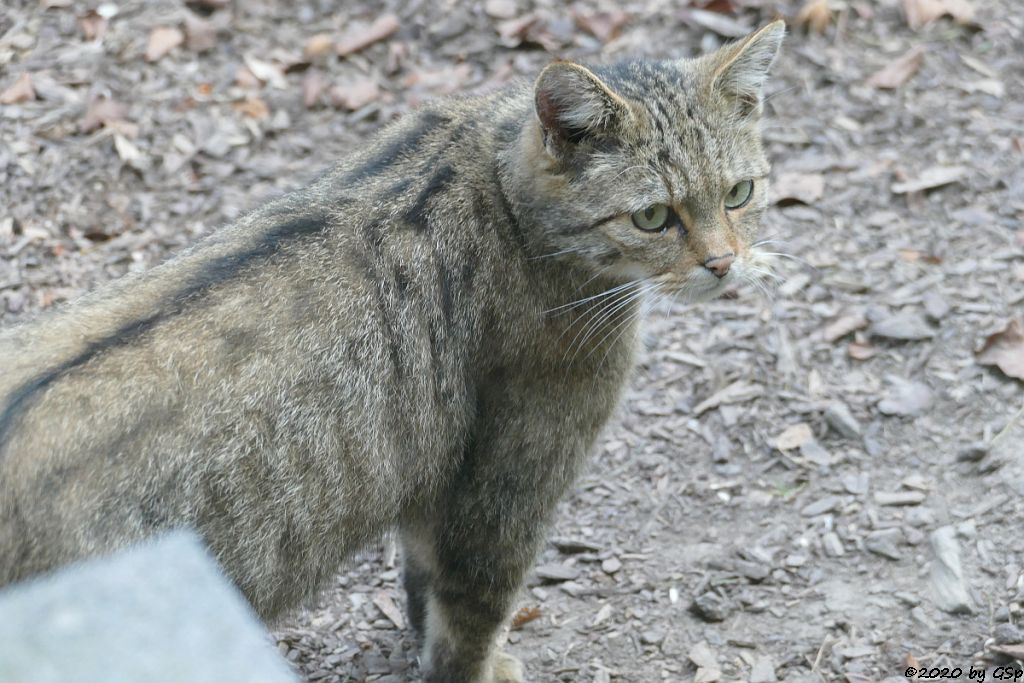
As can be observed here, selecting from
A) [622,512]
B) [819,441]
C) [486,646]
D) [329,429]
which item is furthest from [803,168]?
[329,429]

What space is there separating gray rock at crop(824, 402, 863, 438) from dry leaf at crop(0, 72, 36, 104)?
17.3 ft

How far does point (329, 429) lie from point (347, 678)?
1861 mm

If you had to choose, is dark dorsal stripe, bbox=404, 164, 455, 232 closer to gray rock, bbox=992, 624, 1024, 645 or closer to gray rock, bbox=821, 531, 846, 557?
gray rock, bbox=821, 531, 846, 557

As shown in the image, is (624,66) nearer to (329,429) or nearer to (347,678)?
(329,429)

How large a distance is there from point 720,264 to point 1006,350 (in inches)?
97.7

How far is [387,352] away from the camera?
427 cm

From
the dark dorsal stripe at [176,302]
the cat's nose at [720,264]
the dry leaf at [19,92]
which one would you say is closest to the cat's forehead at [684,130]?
the cat's nose at [720,264]

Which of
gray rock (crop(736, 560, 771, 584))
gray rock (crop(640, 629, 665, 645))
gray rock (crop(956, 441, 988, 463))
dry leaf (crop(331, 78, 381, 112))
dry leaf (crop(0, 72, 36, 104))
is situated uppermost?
dry leaf (crop(0, 72, 36, 104))

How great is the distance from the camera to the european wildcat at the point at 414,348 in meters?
3.63

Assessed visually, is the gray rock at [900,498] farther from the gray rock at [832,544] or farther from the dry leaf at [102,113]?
the dry leaf at [102,113]

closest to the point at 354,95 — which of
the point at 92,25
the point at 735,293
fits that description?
the point at 92,25

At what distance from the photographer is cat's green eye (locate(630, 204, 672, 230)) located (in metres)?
4.59

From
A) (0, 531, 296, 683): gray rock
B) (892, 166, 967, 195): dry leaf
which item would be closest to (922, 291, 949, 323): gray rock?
(892, 166, 967, 195): dry leaf

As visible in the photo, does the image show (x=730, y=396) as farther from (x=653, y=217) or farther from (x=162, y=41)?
(x=162, y=41)
